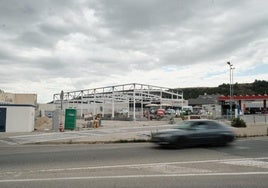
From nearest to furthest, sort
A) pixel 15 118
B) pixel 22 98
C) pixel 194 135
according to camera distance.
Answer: pixel 194 135, pixel 15 118, pixel 22 98

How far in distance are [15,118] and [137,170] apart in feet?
74.5

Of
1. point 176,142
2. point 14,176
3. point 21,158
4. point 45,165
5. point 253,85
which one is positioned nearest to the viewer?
point 14,176

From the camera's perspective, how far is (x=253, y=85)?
166 metres

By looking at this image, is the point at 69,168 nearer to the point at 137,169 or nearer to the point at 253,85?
the point at 137,169

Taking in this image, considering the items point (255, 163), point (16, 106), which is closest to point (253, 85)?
point (16, 106)

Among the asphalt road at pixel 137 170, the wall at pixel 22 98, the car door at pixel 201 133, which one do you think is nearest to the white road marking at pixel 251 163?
the asphalt road at pixel 137 170

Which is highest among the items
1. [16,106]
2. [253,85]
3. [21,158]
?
[253,85]

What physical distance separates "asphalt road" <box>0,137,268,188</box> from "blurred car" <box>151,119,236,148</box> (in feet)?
6.68

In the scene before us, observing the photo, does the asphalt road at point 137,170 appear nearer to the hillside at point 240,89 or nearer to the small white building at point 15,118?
the small white building at point 15,118

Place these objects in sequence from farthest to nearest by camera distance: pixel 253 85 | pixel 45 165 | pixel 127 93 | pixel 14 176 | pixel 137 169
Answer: pixel 253 85 < pixel 127 93 < pixel 45 165 < pixel 137 169 < pixel 14 176

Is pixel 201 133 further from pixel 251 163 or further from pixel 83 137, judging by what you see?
pixel 83 137

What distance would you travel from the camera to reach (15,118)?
29.9 metres

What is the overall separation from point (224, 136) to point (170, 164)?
6715 millimetres

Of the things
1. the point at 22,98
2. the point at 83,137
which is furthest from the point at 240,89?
the point at 83,137
